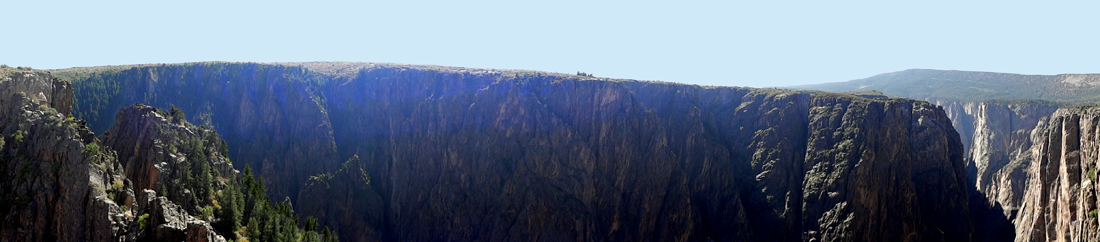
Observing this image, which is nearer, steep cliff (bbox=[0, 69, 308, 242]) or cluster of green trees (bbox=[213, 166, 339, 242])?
steep cliff (bbox=[0, 69, 308, 242])

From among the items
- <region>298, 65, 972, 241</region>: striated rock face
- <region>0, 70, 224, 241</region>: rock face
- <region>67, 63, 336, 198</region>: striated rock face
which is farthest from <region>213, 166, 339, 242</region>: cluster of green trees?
<region>67, 63, 336, 198</region>: striated rock face

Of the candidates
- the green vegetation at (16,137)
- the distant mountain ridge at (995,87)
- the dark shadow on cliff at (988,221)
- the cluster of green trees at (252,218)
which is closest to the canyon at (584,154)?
the dark shadow on cliff at (988,221)

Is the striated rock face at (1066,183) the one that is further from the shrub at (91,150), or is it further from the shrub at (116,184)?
the shrub at (91,150)

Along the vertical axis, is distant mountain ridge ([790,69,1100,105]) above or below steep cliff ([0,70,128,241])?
above

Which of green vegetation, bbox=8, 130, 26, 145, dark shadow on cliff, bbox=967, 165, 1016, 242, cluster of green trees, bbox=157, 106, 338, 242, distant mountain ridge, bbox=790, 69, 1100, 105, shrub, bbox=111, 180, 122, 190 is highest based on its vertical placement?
distant mountain ridge, bbox=790, 69, 1100, 105

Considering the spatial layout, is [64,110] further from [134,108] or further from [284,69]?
[284,69]

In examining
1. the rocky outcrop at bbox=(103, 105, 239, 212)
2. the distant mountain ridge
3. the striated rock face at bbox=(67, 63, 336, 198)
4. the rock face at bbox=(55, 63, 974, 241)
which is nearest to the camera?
the rocky outcrop at bbox=(103, 105, 239, 212)

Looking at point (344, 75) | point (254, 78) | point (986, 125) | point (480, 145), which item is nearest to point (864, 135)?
point (986, 125)

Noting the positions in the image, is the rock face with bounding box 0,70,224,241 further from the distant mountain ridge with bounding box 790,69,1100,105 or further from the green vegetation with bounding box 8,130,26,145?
the distant mountain ridge with bounding box 790,69,1100,105

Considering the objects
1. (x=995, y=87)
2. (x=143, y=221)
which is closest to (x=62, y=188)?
(x=143, y=221)
